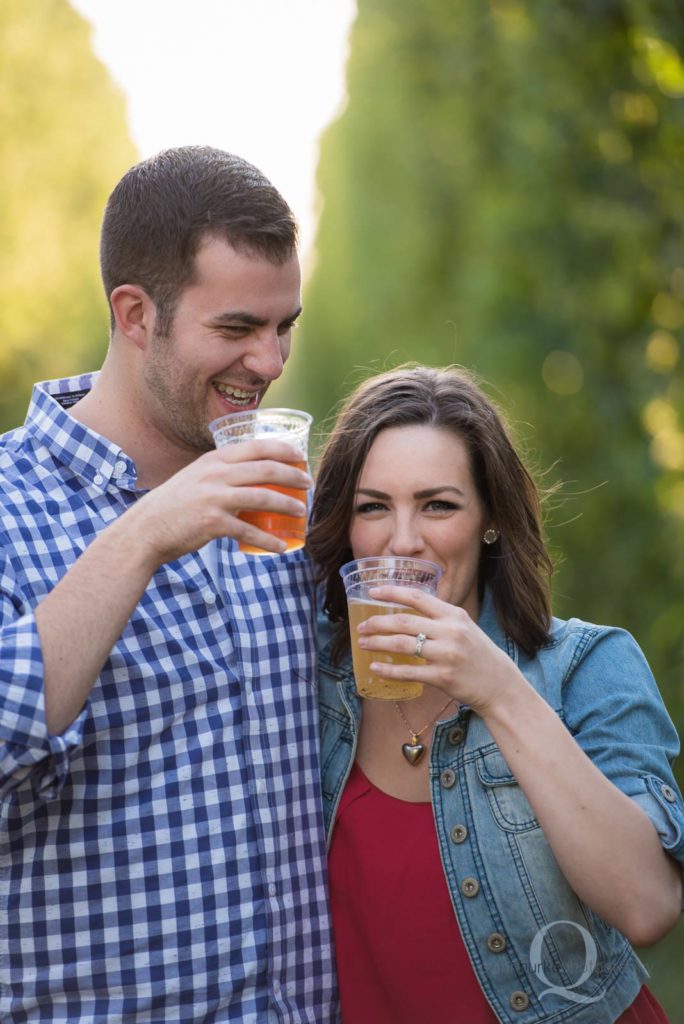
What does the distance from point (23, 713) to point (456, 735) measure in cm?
118

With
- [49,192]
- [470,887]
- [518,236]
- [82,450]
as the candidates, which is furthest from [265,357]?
[49,192]

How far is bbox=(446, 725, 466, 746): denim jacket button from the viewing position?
10.2ft

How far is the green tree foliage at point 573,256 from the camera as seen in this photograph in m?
6.16

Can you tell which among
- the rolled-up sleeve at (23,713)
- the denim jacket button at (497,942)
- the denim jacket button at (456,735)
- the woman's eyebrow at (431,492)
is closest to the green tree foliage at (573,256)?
the woman's eyebrow at (431,492)

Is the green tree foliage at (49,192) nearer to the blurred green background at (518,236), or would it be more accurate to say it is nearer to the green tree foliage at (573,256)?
the blurred green background at (518,236)

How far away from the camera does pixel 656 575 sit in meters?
7.55

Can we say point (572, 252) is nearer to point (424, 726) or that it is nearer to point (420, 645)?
point (424, 726)

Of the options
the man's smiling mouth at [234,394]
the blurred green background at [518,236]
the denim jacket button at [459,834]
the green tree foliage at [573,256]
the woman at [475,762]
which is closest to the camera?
the woman at [475,762]

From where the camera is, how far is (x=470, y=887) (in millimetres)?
2926

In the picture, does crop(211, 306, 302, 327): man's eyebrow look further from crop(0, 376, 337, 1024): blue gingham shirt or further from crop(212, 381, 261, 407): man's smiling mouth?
crop(0, 376, 337, 1024): blue gingham shirt

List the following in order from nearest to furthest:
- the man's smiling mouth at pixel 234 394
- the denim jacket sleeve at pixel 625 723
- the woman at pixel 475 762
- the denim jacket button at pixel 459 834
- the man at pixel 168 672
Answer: the man at pixel 168 672, the woman at pixel 475 762, the denim jacket sleeve at pixel 625 723, the denim jacket button at pixel 459 834, the man's smiling mouth at pixel 234 394

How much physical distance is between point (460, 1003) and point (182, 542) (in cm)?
133

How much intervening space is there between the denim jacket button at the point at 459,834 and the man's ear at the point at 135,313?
1480mm

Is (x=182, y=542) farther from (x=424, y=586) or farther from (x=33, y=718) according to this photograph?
(x=424, y=586)
